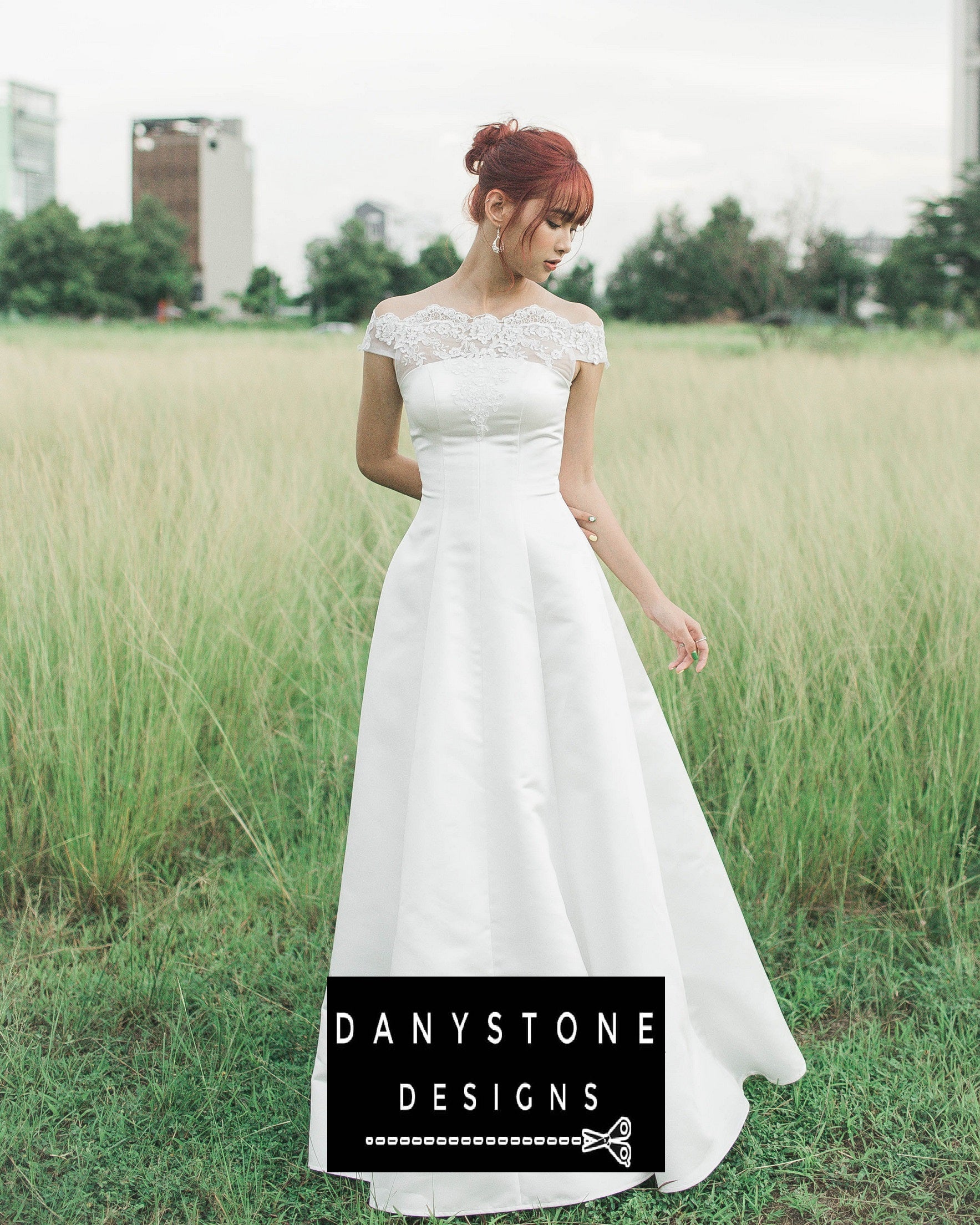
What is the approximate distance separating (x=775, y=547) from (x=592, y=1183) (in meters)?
2.43

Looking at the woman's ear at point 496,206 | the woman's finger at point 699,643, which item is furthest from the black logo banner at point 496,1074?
the woman's ear at point 496,206

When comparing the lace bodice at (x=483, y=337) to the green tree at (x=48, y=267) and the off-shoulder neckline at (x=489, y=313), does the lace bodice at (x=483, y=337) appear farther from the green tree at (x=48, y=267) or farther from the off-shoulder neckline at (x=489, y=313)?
the green tree at (x=48, y=267)

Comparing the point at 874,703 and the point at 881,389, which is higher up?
the point at 881,389

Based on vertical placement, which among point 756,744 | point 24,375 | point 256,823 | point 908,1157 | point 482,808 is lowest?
point 908,1157

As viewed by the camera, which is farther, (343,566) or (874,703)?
(343,566)

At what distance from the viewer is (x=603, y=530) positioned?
1990 mm

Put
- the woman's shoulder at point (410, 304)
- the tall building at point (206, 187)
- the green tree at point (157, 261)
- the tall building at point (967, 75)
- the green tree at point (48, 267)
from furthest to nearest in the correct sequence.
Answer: the tall building at point (206, 187) → the green tree at point (157, 261) → the tall building at point (967, 75) → the green tree at point (48, 267) → the woman's shoulder at point (410, 304)

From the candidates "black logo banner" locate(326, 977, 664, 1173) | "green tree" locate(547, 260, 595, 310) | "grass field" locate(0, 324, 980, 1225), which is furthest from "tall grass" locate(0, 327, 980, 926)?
"green tree" locate(547, 260, 595, 310)

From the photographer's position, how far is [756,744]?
3.03 m

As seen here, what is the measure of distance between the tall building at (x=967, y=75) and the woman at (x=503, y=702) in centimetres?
5014

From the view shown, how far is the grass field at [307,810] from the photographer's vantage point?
196cm

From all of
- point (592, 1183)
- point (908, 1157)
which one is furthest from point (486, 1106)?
point (908, 1157)

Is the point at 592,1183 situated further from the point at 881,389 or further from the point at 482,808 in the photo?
the point at 881,389

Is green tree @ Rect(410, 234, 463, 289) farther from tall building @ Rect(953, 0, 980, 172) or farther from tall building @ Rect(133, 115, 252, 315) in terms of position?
tall building @ Rect(133, 115, 252, 315)
